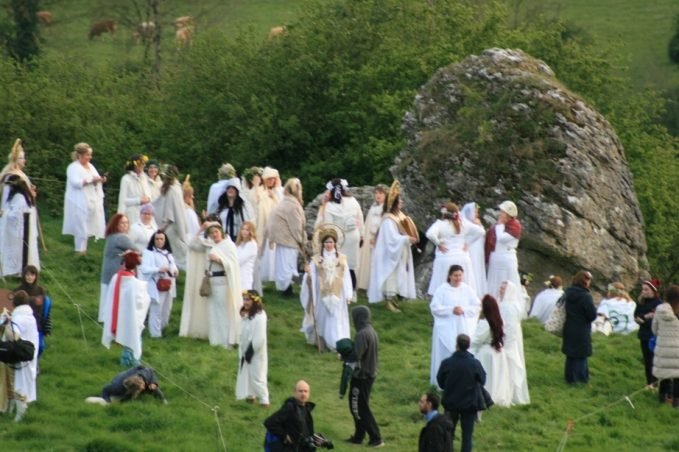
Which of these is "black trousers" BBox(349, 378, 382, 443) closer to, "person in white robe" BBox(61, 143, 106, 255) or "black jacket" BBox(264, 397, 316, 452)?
"black jacket" BBox(264, 397, 316, 452)

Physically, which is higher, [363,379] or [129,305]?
[129,305]

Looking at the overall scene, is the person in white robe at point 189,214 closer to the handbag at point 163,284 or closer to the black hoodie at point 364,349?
the handbag at point 163,284

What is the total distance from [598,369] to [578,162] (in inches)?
261

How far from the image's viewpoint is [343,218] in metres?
31.8

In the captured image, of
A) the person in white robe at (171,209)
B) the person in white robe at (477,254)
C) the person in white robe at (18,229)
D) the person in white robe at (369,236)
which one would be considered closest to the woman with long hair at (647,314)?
the person in white robe at (477,254)

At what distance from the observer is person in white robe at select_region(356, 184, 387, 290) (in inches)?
1251

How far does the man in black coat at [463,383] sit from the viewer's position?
23.1 meters

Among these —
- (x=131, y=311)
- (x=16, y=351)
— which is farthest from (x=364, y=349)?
(x=16, y=351)

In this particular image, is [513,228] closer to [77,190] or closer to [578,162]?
[578,162]

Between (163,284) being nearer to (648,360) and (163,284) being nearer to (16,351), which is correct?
(16,351)

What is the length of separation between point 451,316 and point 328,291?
8.56 feet

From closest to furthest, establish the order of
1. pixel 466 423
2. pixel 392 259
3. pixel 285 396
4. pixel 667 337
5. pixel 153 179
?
1. pixel 466 423
2. pixel 285 396
3. pixel 667 337
4. pixel 392 259
5. pixel 153 179

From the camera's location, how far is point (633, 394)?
27344 mm

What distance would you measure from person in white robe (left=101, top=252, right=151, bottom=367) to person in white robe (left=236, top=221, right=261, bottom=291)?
2922mm
